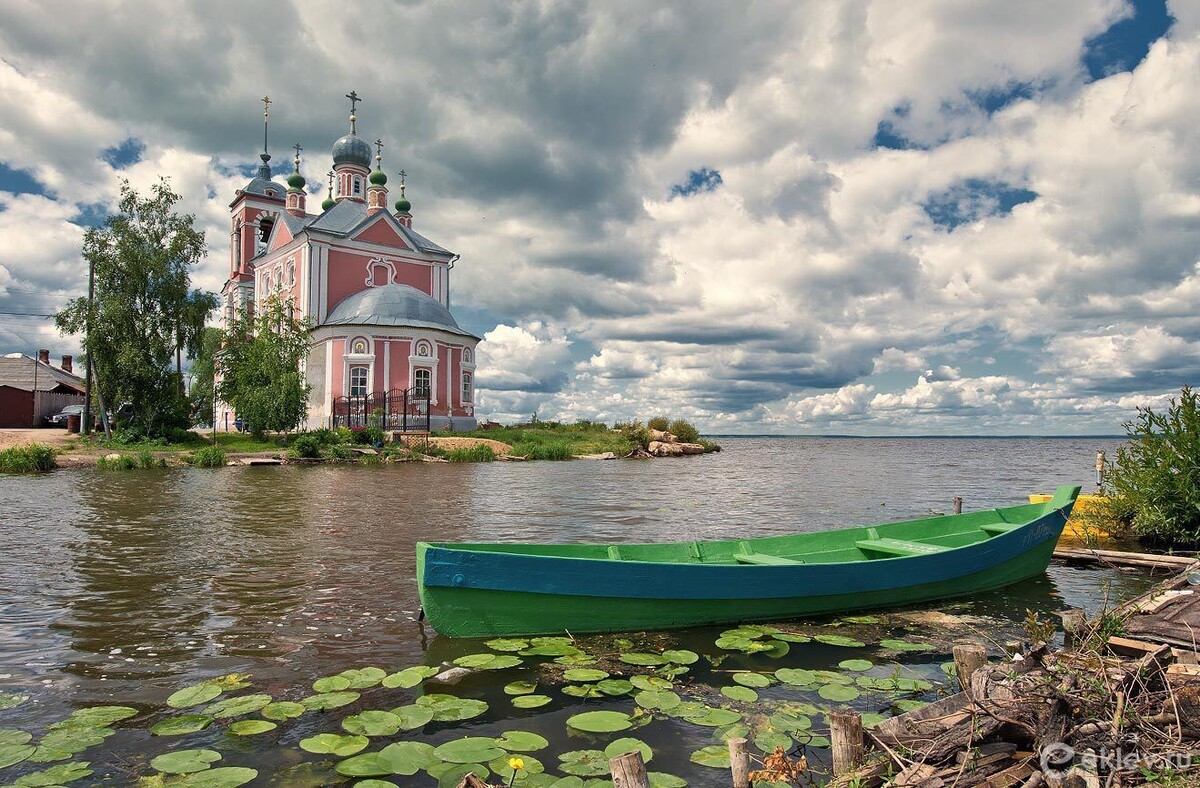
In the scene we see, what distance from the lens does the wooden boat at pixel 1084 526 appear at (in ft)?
Answer: 37.9

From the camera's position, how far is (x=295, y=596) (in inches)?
305

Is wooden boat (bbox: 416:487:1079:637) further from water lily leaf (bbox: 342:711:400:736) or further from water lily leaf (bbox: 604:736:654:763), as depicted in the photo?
water lily leaf (bbox: 604:736:654:763)

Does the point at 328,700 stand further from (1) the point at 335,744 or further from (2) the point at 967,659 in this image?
(2) the point at 967,659

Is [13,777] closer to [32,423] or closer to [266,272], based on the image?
[266,272]

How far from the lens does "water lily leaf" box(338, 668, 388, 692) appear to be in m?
5.04

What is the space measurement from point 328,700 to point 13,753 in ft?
5.55

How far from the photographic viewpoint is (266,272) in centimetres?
4650

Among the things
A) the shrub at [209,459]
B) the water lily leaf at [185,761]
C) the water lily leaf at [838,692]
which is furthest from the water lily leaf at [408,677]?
the shrub at [209,459]

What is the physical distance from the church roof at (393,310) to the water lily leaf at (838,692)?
3496cm

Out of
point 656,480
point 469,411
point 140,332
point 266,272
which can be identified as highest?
point 266,272

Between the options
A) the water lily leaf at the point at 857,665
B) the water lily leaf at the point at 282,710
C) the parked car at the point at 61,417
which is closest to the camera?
the water lily leaf at the point at 282,710

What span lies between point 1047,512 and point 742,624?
5.38 metres

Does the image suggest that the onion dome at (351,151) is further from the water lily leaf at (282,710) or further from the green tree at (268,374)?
the water lily leaf at (282,710)

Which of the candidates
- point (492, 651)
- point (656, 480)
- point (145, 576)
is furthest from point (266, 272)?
point (492, 651)
